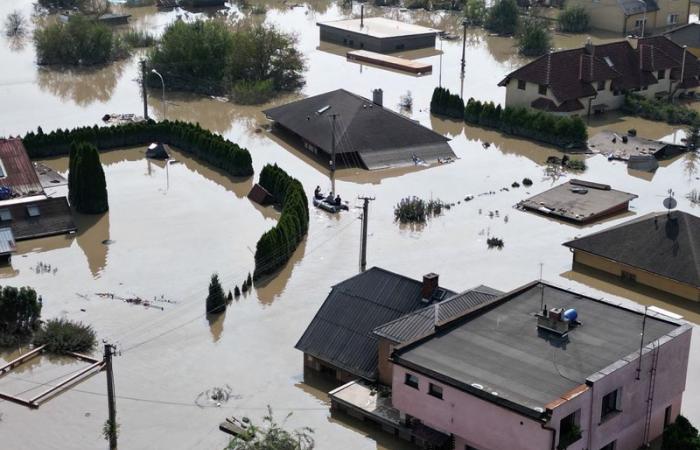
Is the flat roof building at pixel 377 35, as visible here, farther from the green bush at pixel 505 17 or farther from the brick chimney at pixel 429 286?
the brick chimney at pixel 429 286

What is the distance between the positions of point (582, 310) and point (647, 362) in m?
2.66

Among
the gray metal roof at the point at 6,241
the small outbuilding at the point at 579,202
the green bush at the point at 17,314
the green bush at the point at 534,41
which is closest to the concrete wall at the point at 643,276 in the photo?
the small outbuilding at the point at 579,202

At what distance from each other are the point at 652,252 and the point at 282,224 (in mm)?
12194

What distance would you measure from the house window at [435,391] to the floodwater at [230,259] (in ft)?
6.58

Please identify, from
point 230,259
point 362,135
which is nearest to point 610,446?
point 230,259

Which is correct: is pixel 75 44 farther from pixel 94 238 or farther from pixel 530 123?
pixel 94 238

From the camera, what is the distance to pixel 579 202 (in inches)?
1697

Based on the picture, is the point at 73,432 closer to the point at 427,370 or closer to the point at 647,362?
the point at 427,370

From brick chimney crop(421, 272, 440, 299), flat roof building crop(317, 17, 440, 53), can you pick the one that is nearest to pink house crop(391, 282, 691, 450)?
brick chimney crop(421, 272, 440, 299)

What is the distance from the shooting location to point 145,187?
4547 cm

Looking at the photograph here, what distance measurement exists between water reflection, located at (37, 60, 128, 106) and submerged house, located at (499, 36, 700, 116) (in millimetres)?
22142

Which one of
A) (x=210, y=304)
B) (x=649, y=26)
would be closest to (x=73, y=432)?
(x=210, y=304)

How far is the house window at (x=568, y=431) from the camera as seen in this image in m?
23.5

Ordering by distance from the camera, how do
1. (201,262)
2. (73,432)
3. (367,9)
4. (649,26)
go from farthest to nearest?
(367,9) → (649,26) → (201,262) → (73,432)
